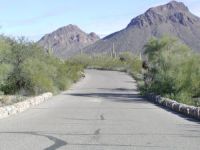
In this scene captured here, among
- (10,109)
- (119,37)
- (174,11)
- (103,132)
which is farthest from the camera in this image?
(174,11)

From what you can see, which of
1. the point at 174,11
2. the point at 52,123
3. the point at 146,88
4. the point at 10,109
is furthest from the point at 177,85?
the point at 174,11

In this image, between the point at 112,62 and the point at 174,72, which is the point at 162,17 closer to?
the point at 112,62

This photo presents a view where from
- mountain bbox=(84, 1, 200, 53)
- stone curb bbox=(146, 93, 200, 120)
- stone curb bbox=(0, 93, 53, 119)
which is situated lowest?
stone curb bbox=(146, 93, 200, 120)

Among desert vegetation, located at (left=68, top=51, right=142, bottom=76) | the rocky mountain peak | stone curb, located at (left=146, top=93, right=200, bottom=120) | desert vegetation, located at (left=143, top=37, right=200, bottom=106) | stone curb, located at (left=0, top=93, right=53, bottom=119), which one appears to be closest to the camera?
stone curb, located at (left=146, top=93, right=200, bottom=120)

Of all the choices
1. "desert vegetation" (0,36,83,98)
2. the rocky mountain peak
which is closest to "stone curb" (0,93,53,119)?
"desert vegetation" (0,36,83,98)

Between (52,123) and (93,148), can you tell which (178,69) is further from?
(93,148)

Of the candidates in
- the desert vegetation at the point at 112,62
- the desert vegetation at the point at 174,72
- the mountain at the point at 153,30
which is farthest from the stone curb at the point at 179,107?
the mountain at the point at 153,30

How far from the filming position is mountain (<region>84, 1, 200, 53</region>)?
14162 centimetres

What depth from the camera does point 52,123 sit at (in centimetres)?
2033

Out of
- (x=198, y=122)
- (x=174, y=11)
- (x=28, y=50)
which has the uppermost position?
(x=174, y=11)

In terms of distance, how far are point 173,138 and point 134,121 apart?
18.0 feet

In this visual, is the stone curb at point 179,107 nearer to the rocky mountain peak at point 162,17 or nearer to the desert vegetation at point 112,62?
the desert vegetation at point 112,62

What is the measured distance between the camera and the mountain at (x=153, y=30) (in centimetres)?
14162

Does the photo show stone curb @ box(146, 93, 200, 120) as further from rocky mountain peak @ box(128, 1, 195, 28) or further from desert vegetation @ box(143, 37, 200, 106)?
rocky mountain peak @ box(128, 1, 195, 28)
